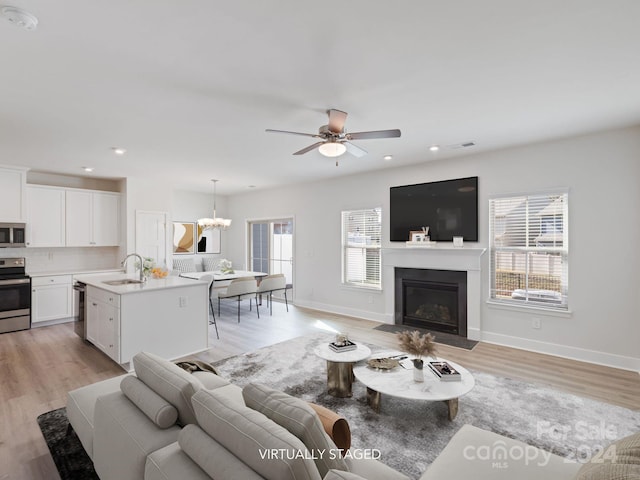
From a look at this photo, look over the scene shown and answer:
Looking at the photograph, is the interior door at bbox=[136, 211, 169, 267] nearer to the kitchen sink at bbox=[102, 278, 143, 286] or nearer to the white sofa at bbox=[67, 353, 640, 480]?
the kitchen sink at bbox=[102, 278, 143, 286]

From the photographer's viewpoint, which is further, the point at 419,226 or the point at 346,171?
the point at 346,171

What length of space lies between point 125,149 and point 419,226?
174 inches

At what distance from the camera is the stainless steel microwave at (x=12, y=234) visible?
17.0 feet

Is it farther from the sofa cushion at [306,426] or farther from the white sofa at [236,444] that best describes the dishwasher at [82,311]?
the sofa cushion at [306,426]

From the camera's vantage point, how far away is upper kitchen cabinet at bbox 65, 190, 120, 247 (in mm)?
5974

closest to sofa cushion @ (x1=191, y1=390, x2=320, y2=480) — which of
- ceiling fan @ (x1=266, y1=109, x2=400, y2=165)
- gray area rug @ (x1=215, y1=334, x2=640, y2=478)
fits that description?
gray area rug @ (x1=215, y1=334, x2=640, y2=478)

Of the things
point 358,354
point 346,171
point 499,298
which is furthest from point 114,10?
point 499,298

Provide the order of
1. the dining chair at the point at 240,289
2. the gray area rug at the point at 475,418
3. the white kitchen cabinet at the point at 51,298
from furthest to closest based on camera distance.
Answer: the dining chair at the point at 240,289
the white kitchen cabinet at the point at 51,298
the gray area rug at the point at 475,418

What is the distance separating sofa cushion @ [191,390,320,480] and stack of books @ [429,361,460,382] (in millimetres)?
1895

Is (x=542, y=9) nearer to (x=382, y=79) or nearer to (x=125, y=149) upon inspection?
(x=382, y=79)

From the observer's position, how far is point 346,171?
19.2ft

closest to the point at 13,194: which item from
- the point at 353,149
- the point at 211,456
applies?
the point at 353,149

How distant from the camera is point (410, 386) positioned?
2521 mm

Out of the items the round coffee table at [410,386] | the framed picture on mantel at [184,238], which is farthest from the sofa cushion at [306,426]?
the framed picture on mantel at [184,238]
